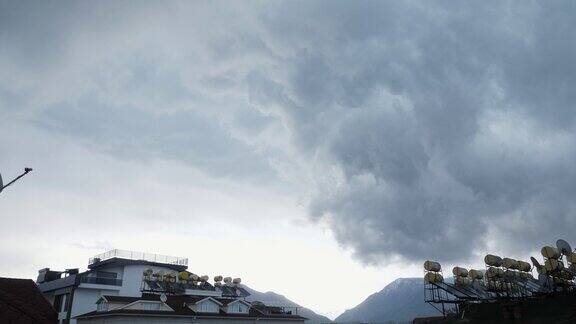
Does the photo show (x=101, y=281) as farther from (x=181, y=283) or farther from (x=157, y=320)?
(x=157, y=320)

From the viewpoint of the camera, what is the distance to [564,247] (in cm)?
5200

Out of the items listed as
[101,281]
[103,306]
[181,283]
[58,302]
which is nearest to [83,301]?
[101,281]

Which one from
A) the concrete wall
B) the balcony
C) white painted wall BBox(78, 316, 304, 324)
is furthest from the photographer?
the balcony

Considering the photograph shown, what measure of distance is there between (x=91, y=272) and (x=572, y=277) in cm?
6990

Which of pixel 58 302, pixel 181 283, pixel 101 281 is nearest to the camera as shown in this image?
pixel 58 302

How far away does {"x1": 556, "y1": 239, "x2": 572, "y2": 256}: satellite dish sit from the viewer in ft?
170

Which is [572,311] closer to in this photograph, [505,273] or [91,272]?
[505,273]

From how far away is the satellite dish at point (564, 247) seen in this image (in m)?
51.9

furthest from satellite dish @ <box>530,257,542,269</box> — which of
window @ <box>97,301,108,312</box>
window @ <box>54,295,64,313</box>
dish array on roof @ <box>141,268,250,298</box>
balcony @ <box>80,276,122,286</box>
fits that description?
window @ <box>54,295,64,313</box>

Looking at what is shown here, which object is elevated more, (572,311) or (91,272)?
(91,272)

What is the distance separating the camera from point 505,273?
52.2 metres

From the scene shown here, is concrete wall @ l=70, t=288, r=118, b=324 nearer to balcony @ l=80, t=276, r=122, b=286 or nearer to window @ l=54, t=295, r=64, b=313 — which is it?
balcony @ l=80, t=276, r=122, b=286

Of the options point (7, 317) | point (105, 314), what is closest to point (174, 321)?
point (105, 314)

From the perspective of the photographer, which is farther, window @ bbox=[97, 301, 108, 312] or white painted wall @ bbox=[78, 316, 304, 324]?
window @ bbox=[97, 301, 108, 312]
